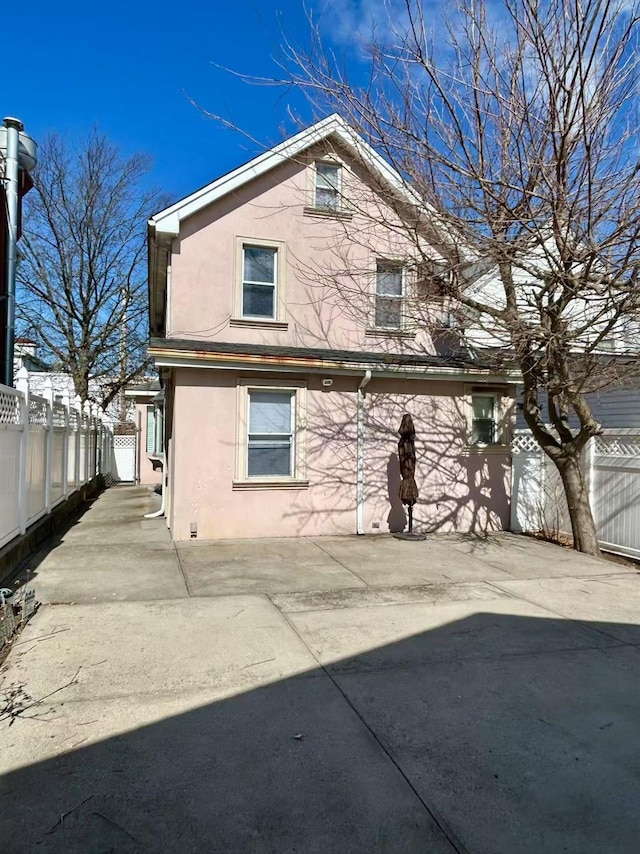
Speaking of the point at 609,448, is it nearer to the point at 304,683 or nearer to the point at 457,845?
the point at 304,683

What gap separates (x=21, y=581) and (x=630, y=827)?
609cm

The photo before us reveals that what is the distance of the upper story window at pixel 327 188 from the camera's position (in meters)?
9.88

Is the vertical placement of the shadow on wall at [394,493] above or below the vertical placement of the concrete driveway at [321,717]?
above

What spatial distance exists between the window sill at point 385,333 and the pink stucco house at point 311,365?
0.10 ft

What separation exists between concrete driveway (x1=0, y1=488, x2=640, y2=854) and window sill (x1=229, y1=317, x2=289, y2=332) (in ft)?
14.4

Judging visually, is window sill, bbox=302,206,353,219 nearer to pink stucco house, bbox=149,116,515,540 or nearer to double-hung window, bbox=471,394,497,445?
pink stucco house, bbox=149,116,515,540

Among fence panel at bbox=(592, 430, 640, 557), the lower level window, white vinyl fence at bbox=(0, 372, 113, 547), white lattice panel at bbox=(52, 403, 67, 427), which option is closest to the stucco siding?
the lower level window

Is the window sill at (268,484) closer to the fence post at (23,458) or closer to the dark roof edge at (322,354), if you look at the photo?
the dark roof edge at (322,354)

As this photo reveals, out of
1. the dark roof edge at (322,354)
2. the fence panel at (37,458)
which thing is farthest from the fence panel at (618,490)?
the fence panel at (37,458)

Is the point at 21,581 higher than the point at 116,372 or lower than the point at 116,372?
lower

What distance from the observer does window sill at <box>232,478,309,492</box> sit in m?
9.17

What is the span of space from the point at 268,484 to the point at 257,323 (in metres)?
2.72

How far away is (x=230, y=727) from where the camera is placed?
132 inches

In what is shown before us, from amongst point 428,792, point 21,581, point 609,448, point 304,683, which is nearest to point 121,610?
point 21,581
